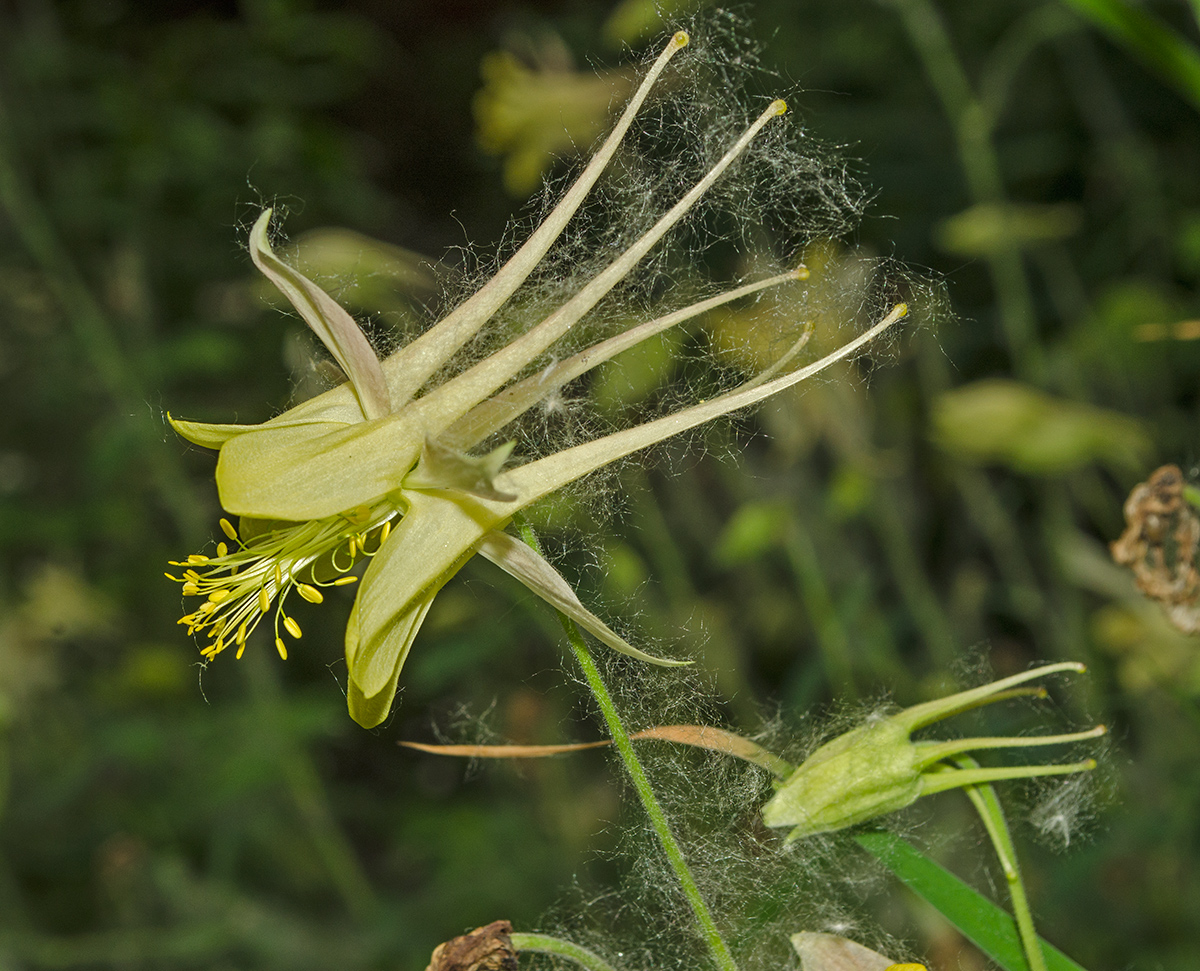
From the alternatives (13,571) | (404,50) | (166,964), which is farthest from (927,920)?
(404,50)

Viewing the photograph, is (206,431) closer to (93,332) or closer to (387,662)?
(387,662)

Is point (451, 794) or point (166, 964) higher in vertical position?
point (166, 964)

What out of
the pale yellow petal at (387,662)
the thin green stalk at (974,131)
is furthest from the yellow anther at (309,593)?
the thin green stalk at (974,131)

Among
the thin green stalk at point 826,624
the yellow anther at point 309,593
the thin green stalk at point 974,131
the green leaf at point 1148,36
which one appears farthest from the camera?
the thin green stalk at point 974,131

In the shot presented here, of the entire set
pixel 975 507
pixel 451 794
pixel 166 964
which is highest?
pixel 975 507

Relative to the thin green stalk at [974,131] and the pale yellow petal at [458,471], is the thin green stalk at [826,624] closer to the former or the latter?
the thin green stalk at [974,131]

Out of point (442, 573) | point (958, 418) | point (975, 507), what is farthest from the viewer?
point (975, 507)

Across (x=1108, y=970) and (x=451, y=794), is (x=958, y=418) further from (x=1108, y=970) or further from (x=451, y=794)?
(x=451, y=794)
